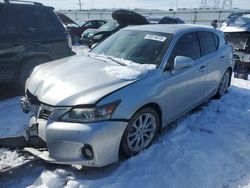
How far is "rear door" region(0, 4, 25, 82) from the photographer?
5.51 m

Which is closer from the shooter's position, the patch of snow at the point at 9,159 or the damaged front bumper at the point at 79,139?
the damaged front bumper at the point at 79,139

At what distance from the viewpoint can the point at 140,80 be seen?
3.41 m

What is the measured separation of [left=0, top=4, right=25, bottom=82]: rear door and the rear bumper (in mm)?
2994

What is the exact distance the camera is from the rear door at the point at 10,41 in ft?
18.1

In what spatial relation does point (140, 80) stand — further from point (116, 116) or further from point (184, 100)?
point (184, 100)

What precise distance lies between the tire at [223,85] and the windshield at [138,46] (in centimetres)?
221

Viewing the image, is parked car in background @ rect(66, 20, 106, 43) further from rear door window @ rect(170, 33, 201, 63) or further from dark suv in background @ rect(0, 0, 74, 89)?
rear door window @ rect(170, 33, 201, 63)

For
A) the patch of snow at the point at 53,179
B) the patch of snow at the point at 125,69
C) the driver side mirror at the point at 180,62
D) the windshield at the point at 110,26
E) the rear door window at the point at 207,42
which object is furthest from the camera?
the windshield at the point at 110,26

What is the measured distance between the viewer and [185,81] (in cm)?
417

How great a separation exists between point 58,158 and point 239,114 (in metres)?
3.49

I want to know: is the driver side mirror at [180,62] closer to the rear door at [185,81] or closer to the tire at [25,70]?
the rear door at [185,81]

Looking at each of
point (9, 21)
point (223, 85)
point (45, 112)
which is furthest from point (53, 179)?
point (223, 85)

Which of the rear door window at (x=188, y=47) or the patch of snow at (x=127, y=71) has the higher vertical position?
the rear door window at (x=188, y=47)

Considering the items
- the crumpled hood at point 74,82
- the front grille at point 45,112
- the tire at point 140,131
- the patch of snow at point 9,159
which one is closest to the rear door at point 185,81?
the tire at point 140,131
